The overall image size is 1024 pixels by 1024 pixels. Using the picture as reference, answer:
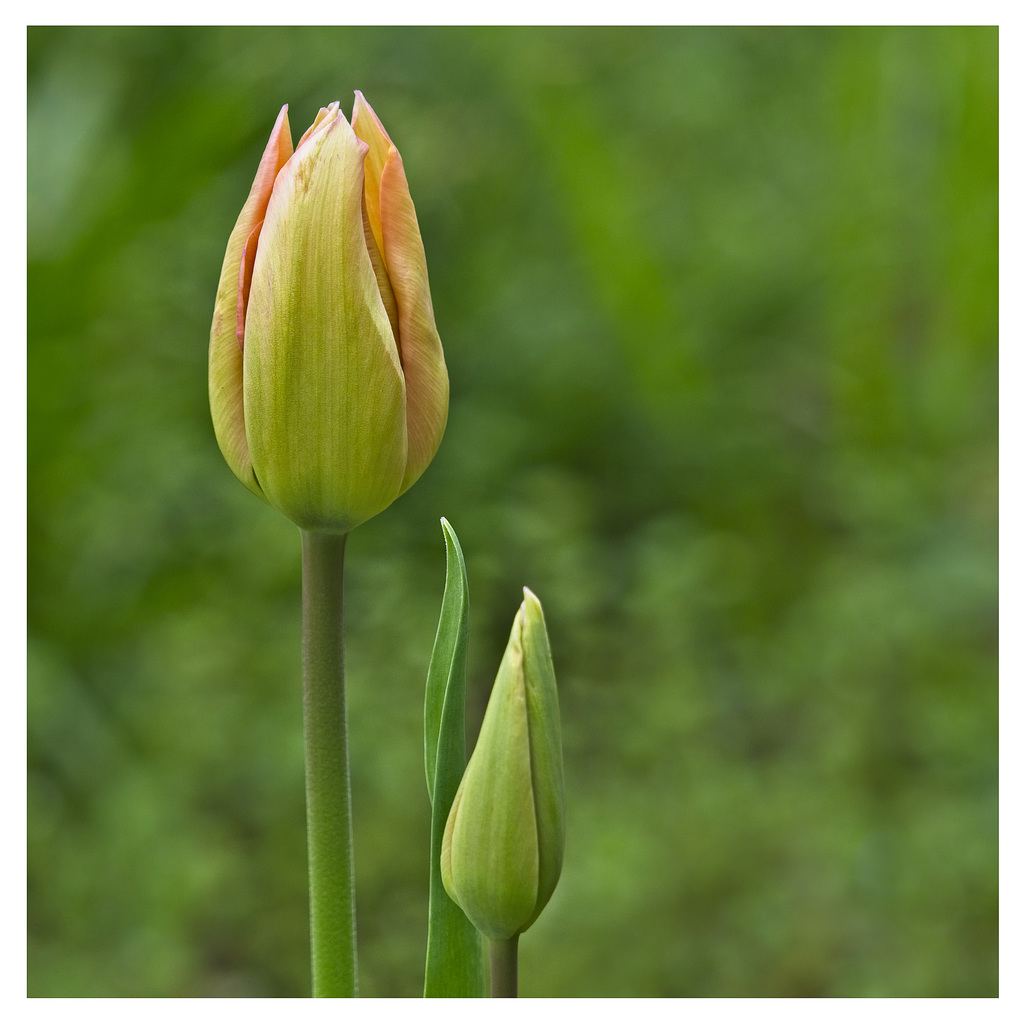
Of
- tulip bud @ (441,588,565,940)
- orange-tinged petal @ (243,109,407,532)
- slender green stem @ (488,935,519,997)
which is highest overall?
orange-tinged petal @ (243,109,407,532)

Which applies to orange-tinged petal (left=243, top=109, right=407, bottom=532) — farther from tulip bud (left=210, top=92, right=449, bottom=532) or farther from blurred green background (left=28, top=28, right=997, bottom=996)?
blurred green background (left=28, top=28, right=997, bottom=996)

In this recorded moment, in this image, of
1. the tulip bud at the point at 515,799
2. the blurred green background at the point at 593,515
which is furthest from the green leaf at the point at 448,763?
the blurred green background at the point at 593,515

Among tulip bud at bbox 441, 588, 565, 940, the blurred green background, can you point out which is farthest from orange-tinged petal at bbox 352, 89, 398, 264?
the blurred green background

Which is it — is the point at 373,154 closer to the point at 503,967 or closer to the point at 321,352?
the point at 321,352
